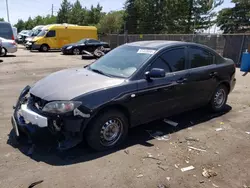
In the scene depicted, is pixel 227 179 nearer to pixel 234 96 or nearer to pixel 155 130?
pixel 155 130

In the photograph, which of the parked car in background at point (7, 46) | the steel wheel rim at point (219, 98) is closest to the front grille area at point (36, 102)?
the steel wheel rim at point (219, 98)

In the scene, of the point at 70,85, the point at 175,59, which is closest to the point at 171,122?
the point at 175,59

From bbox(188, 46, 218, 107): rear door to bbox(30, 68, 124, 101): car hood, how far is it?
5.42 feet

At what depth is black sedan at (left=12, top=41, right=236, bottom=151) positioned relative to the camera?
3602 millimetres

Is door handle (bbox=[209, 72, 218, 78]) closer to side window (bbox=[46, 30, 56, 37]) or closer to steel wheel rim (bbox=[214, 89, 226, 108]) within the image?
steel wheel rim (bbox=[214, 89, 226, 108])

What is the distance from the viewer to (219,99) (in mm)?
5836

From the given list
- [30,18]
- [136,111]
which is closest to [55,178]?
[136,111]

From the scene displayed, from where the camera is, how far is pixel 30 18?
8662cm

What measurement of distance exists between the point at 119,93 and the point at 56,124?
0.99m

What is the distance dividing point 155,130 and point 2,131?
8.73 ft

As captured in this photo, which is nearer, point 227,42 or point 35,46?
point 227,42

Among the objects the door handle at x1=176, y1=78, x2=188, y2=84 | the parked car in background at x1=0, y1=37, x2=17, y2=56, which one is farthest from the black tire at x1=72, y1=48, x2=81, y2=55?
the door handle at x1=176, y1=78, x2=188, y2=84

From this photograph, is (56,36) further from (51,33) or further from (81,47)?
(81,47)

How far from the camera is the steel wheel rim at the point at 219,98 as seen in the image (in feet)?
18.8
